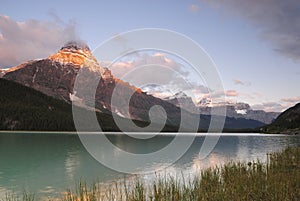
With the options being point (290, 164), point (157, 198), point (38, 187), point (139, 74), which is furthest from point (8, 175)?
point (290, 164)

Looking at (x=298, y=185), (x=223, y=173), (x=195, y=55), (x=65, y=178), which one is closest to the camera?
(x=298, y=185)

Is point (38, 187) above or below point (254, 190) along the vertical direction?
below

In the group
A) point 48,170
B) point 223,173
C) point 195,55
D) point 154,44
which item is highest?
point 154,44

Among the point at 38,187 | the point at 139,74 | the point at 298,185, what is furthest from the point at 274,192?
the point at 38,187

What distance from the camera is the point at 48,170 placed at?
3909 centimetres

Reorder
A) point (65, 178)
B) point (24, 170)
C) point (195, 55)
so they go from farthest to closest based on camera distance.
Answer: point (24, 170)
point (65, 178)
point (195, 55)

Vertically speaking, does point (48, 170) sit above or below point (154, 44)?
below

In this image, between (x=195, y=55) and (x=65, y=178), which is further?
(x=65, y=178)

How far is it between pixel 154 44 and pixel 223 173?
10.9m

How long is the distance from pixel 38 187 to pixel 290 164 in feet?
72.6

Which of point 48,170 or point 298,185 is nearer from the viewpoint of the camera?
point 298,185

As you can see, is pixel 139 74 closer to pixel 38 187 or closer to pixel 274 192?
pixel 38 187

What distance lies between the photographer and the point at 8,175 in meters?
34.3

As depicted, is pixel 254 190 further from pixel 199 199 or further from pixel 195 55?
pixel 195 55
